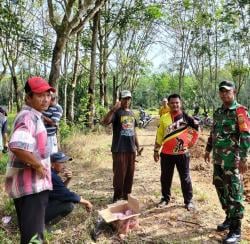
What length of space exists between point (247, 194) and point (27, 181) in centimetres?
529

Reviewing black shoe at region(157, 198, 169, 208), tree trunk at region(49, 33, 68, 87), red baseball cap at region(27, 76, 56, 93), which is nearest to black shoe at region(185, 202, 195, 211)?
black shoe at region(157, 198, 169, 208)

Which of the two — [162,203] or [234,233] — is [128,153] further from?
[234,233]

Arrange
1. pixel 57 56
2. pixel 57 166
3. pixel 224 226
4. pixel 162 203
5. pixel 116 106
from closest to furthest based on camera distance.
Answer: pixel 57 166 → pixel 224 226 → pixel 116 106 → pixel 162 203 → pixel 57 56

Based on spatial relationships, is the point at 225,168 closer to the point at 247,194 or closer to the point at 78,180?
the point at 247,194

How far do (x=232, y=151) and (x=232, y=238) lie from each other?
99 cm

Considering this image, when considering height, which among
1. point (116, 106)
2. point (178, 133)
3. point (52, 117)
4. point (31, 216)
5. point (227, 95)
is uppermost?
point (227, 95)

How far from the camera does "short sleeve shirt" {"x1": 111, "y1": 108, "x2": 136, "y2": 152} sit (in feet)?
17.8

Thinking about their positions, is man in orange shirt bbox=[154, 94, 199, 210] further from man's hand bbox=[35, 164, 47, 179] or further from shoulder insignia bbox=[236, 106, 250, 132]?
man's hand bbox=[35, 164, 47, 179]

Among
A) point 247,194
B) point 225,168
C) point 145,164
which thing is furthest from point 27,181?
point 145,164

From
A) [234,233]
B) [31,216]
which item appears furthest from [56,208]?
[234,233]

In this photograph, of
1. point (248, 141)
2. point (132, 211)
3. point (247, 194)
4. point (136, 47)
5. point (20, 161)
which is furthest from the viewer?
point (136, 47)

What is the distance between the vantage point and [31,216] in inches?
118

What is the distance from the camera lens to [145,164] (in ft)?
31.5

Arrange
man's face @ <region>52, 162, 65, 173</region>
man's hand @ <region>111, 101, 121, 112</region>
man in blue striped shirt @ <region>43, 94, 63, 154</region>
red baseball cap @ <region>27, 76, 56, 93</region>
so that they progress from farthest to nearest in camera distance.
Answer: man in blue striped shirt @ <region>43, 94, 63, 154</region> → man's hand @ <region>111, 101, 121, 112</region> → man's face @ <region>52, 162, 65, 173</region> → red baseball cap @ <region>27, 76, 56, 93</region>
